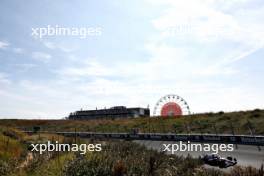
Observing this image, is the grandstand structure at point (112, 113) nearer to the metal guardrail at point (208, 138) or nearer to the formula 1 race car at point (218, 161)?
the metal guardrail at point (208, 138)

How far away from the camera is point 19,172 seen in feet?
50.9

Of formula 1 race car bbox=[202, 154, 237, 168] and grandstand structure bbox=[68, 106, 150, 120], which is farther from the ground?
grandstand structure bbox=[68, 106, 150, 120]

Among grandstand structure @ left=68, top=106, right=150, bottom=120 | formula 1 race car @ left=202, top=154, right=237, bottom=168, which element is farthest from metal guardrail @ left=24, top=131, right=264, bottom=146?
grandstand structure @ left=68, top=106, right=150, bottom=120

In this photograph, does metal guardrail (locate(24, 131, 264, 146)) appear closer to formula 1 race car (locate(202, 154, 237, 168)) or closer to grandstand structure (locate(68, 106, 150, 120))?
formula 1 race car (locate(202, 154, 237, 168))

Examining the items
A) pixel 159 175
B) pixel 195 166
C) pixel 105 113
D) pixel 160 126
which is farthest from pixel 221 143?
pixel 105 113

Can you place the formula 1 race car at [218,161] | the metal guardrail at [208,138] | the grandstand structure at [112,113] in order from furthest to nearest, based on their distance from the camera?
1. the grandstand structure at [112,113]
2. the metal guardrail at [208,138]
3. the formula 1 race car at [218,161]

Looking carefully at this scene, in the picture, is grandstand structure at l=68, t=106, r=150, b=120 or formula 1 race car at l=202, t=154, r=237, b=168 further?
grandstand structure at l=68, t=106, r=150, b=120

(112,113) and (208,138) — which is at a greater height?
(112,113)

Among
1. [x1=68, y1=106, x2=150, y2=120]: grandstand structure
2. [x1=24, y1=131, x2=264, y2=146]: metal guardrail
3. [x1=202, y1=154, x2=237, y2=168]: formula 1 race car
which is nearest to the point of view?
[x1=202, y1=154, x2=237, y2=168]: formula 1 race car

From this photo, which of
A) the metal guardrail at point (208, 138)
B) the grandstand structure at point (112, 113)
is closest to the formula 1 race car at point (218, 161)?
the metal guardrail at point (208, 138)

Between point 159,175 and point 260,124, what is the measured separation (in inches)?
1422

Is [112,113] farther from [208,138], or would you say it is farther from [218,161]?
[218,161]

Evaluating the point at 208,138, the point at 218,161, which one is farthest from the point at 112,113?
the point at 218,161

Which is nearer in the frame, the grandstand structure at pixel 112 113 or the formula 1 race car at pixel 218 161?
the formula 1 race car at pixel 218 161
